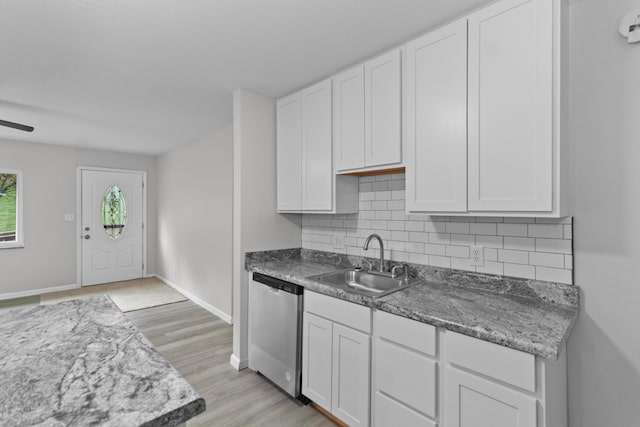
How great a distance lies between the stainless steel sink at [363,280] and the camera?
87.3 inches

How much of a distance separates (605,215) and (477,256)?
2.11ft

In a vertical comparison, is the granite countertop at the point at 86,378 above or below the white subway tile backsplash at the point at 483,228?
below

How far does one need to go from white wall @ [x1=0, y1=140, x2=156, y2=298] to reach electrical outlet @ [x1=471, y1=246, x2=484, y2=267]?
19.8 feet

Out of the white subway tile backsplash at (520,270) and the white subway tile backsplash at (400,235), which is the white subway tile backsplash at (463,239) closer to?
the white subway tile backsplash at (520,270)

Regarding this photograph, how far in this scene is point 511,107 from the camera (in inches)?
60.7

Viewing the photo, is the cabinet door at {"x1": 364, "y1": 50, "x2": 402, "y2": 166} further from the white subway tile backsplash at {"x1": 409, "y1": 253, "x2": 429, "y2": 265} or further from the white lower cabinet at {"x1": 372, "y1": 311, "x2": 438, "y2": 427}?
the white lower cabinet at {"x1": 372, "y1": 311, "x2": 438, "y2": 427}

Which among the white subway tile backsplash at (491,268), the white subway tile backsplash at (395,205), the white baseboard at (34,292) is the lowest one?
the white baseboard at (34,292)

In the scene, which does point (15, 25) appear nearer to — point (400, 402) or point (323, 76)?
point (323, 76)

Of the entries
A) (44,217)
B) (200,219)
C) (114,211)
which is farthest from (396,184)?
(44,217)

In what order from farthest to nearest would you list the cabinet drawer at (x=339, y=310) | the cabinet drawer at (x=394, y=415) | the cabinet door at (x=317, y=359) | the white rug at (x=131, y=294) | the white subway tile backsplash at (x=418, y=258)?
the white rug at (x=131, y=294) < the white subway tile backsplash at (x=418, y=258) < the cabinet door at (x=317, y=359) < the cabinet drawer at (x=339, y=310) < the cabinet drawer at (x=394, y=415)

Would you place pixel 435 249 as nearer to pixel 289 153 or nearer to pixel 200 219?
pixel 289 153

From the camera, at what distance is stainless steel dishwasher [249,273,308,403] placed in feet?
7.35

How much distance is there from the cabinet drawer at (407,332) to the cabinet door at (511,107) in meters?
0.70

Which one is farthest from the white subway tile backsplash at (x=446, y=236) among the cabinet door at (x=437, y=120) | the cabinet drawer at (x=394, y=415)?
the cabinet drawer at (x=394, y=415)
